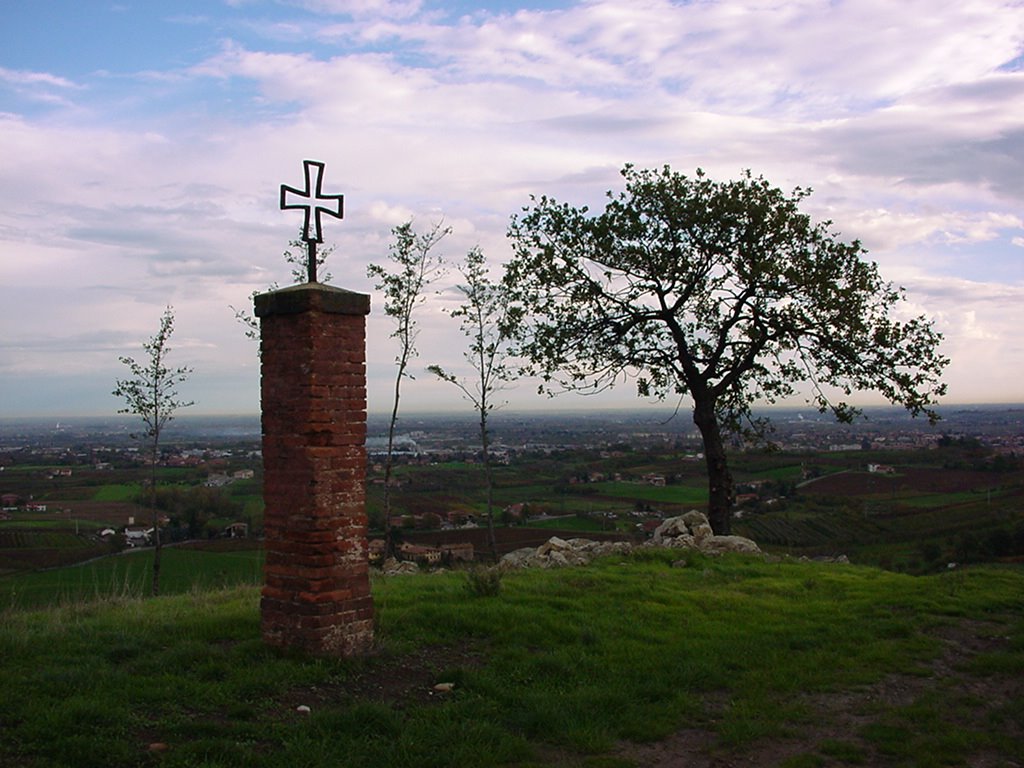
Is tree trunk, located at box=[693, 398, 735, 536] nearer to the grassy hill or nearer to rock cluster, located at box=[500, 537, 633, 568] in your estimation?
rock cluster, located at box=[500, 537, 633, 568]

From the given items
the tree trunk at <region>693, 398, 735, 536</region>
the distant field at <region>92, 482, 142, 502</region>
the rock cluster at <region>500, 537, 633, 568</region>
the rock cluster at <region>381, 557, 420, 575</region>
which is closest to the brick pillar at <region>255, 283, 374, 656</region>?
the rock cluster at <region>500, 537, 633, 568</region>

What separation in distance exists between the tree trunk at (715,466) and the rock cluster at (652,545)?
332mm

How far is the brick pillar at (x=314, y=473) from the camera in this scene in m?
6.41

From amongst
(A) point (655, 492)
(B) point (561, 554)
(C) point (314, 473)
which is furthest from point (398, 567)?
(A) point (655, 492)

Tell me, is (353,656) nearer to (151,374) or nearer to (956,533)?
(151,374)

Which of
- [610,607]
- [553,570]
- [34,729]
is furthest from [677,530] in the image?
[34,729]

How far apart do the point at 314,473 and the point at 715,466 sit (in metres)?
11.4

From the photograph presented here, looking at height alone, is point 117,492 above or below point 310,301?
below

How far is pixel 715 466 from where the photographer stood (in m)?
16.1

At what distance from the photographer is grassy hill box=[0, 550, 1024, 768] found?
4.93m

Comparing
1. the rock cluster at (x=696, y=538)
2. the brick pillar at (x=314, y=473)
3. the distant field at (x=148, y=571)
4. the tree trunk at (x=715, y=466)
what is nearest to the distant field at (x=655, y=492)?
the rock cluster at (x=696, y=538)

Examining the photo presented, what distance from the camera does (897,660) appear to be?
7.79 m

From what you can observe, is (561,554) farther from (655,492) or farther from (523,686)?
(655,492)

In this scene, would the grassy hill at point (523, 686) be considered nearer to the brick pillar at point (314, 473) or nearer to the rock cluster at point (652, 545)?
the brick pillar at point (314, 473)
